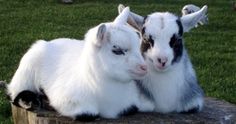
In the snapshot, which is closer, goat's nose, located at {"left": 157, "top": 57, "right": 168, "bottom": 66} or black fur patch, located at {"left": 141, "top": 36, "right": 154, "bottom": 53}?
goat's nose, located at {"left": 157, "top": 57, "right": 168, "bottom": 66}

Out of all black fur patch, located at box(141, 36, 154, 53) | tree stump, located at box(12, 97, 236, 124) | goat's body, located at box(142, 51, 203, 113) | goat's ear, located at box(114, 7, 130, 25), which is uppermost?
goat's ear, located at box(114, 7, 130, 25)

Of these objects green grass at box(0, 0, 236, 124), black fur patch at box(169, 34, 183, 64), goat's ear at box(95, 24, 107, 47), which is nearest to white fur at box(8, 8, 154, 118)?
goat's ear at box(95, 24, 107, 47)

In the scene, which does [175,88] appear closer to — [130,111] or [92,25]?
A: [130,111]

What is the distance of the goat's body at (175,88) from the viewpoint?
4.06m

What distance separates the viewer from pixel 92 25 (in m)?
10.8

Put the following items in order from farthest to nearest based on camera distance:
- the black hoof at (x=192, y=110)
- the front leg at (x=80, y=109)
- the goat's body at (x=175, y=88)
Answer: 1. the black hoof at (x=192, y=110)
2. the goat's body at (x=175, y=88)
3. the front leg at (x=80, y=109)

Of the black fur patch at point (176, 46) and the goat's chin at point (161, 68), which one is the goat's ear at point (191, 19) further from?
the goat's chin at point (161, 68)

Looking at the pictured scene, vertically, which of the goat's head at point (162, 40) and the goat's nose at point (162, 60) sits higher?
the goat's head at point (162, 40)

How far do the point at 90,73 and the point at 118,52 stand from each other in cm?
25

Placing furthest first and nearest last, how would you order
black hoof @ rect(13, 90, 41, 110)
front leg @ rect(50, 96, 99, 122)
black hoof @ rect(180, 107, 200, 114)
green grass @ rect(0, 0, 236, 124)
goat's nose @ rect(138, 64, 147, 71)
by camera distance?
green grass @ rect(0, 0, 236, 124), black hoof @ rect(13, 90, 41, 110), black hoof @ rect(180, 107, 200, 114), front leg @ rect(50, 96, 99, 122), goat's nose @ rect(138, 64, 147, 71)

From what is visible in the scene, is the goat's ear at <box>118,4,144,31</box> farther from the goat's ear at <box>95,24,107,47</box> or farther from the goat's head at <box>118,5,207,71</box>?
the goat's ear at <box>95,24,107,47</box>

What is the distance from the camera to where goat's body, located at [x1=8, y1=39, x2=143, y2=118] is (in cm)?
391

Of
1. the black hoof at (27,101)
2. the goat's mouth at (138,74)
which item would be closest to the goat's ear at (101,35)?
the goat's mouth at (138,74)

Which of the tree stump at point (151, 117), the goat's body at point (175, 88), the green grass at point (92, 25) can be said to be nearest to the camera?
the goat's body at point (175, 88)
